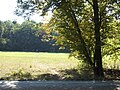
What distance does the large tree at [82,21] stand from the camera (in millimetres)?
21844

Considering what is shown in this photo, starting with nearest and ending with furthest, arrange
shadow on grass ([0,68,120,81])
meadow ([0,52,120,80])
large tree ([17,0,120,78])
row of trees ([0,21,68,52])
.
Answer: shadow on grass ([0,68,120,81]), meadow ([0,52,120,80]), large tree ([17,0,120,78]), row of trees ([0,21,68,52])

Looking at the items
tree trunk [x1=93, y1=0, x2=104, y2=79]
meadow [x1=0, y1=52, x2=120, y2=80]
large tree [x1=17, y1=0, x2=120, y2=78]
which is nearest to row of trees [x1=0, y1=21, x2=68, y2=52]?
meadow [x1=0, y1=52, x2=120, y2=80]

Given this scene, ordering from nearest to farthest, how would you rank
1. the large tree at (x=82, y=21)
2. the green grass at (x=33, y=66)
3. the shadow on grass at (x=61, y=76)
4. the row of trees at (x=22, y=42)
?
the shadow on grass at (x=61, y=76) → the large tree at (x=82, y=21) → the green grass at (x=33, y=66) → the row of trees at (x=22, y=42)

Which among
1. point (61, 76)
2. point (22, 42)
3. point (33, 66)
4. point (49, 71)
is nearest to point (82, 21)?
point (61, 76)

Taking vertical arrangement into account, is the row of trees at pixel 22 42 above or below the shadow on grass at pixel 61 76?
above

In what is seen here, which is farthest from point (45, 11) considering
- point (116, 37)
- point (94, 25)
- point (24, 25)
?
point (24, 25)

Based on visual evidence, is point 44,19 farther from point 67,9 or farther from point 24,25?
point 24,25

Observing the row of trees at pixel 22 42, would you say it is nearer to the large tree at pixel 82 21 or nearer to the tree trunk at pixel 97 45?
the large tree at pixel 82 21

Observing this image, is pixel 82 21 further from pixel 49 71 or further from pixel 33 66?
pixel 33 66

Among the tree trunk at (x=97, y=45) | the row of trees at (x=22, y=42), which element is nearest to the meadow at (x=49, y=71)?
the tree trunk at (x=97, y=45)

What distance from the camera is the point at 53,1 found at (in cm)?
2034

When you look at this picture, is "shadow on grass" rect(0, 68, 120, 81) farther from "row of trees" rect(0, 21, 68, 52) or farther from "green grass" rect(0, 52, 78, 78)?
"row of trees" rect(0, 21, 68, 52)

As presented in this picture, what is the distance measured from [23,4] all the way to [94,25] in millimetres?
5476

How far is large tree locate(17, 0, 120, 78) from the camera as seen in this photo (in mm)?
21844
